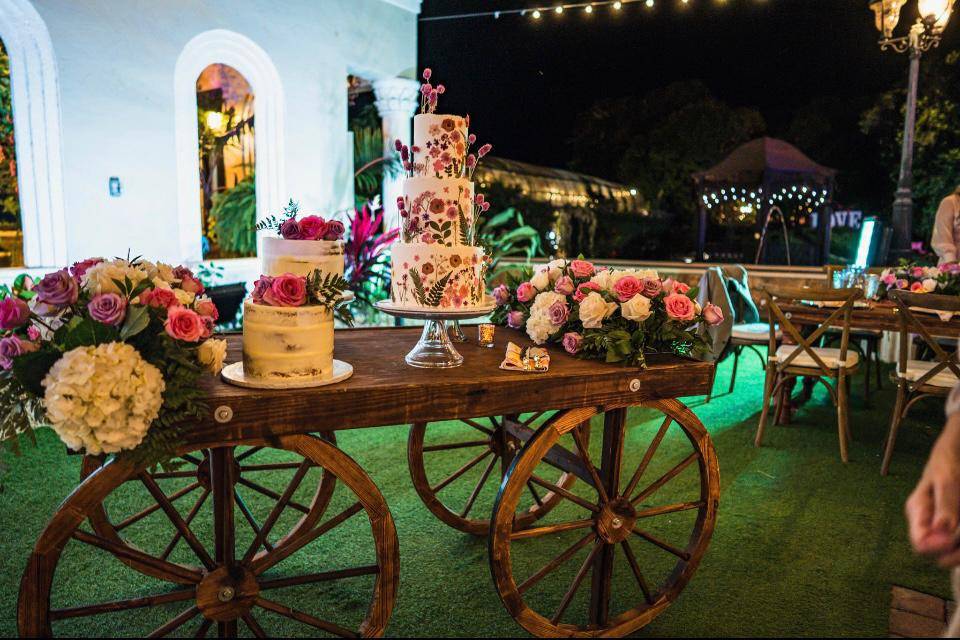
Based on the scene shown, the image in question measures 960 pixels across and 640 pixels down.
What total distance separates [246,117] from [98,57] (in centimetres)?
140

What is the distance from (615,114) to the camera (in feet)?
60.1

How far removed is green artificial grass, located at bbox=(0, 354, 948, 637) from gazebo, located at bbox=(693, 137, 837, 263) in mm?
8695

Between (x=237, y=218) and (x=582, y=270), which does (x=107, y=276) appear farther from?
(x=237, y=218)

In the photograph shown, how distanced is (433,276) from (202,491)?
2.07 meters

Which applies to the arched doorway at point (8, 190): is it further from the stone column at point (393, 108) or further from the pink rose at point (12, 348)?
the pink rose at point (12, 348)

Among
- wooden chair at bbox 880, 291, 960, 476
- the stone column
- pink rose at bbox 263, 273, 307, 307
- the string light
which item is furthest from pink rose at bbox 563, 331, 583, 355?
the string light

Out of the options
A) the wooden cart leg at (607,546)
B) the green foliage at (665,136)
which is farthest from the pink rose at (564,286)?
the green foliage at (665,136)

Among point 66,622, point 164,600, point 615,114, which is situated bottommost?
point 66,622

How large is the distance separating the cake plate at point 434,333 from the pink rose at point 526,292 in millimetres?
279

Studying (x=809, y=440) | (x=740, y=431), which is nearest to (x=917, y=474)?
(x=809, y=440)

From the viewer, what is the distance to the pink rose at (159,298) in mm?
1638

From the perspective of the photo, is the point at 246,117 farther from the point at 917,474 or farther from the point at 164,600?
the point at 917,474

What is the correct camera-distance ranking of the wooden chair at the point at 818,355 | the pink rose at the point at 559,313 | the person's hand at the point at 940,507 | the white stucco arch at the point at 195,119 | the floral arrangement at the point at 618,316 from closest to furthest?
the person's hand at the point at 940,507
the floral arrangement at the point at 618,316
the pink rose at the point at 559,313
the wooden chair at the point at 818,355
the white stucco arch at the point at 195,119

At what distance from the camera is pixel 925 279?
13.6 ft
